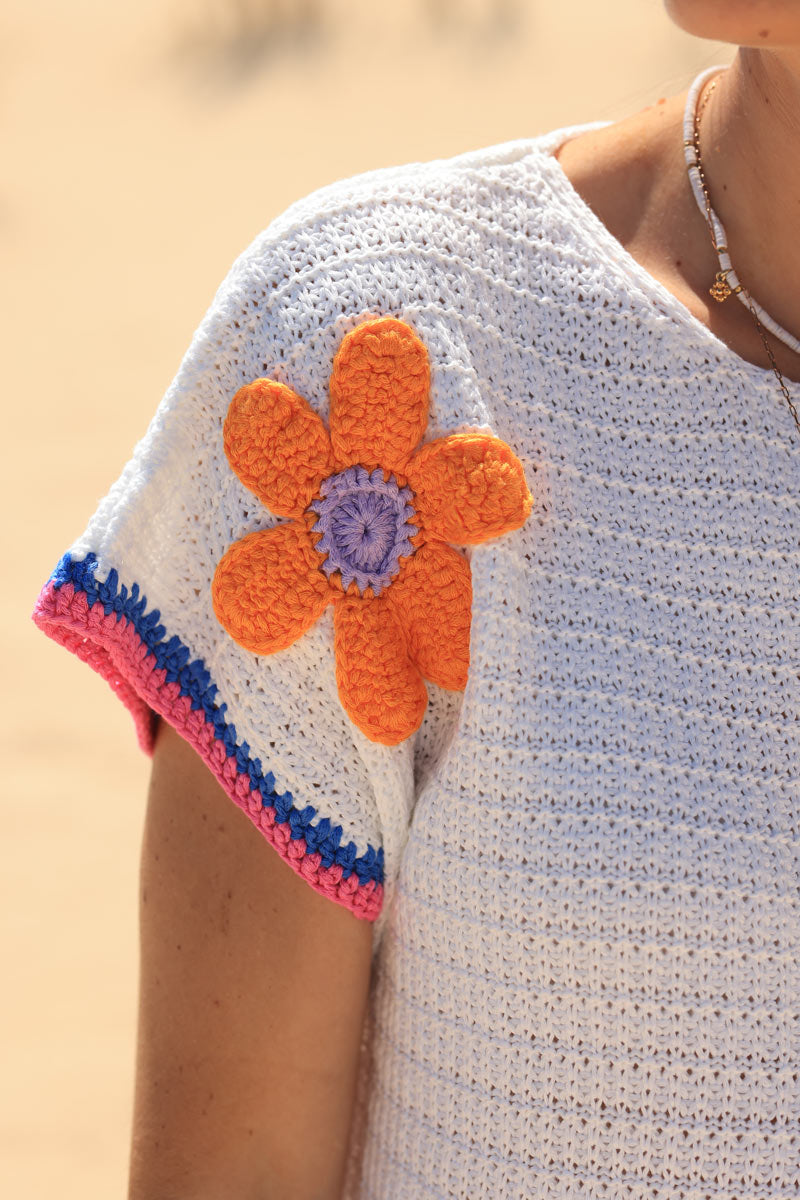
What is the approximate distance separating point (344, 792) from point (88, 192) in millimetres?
4620

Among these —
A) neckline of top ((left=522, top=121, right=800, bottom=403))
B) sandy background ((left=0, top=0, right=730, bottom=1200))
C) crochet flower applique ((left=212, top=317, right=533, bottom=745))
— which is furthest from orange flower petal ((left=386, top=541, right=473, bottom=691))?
sandy background ((left=0, top=0, right=730, bottom=1200))

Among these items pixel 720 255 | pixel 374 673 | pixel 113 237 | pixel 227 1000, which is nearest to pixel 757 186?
pixel 720 255

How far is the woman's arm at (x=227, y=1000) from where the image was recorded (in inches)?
32.8

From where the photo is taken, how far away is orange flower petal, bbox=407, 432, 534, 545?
2.56ft

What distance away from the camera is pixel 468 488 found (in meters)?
0.78

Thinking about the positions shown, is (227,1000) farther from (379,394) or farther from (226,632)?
(379,394)

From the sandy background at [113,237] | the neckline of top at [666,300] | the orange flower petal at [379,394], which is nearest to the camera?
the orange flower petal at [379,394]

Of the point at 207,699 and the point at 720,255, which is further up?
the point at 720,255

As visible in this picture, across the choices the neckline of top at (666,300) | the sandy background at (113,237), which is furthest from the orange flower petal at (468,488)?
the sandy background at (113,237)

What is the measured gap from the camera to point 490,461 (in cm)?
79

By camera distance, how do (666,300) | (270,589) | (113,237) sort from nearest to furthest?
(270,589) → (666,300) → (113,237)

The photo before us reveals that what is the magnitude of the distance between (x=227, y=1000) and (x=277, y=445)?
1.26ft

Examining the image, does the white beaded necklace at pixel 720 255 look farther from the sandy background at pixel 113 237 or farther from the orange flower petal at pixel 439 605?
the sandy background at pixel 113 237

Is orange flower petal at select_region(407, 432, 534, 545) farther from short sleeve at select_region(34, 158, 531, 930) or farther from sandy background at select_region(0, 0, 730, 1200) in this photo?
sandy background at select_region(0, 0, 730, 1200)
